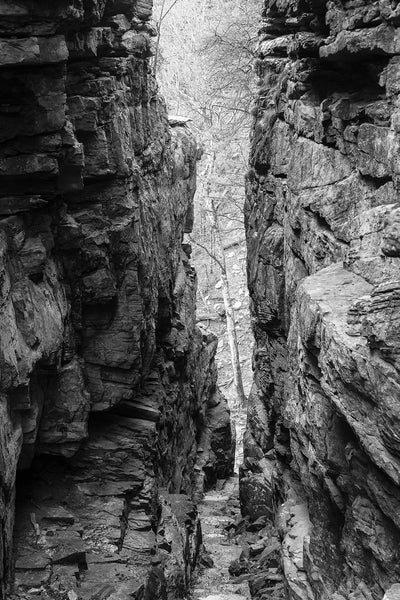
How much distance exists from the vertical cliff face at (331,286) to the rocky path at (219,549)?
4.99 ft

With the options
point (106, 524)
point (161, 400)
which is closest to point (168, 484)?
point (161, 400)

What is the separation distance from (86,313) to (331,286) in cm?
739

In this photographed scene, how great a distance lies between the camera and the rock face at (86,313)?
1311 centimetres

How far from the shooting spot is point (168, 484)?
21484 millimetres

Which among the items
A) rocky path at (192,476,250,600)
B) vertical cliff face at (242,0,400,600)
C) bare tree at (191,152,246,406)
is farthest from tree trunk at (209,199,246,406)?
vertical cliff face at (242,0,400,600)

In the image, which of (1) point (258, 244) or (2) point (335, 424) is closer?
(2) point (335, 424)

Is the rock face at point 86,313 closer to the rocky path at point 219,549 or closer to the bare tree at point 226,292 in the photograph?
the rocky path at point 219,549

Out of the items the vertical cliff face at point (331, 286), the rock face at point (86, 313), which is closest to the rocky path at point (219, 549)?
the rock face at point (86, 313)

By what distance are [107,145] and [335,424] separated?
355 inches

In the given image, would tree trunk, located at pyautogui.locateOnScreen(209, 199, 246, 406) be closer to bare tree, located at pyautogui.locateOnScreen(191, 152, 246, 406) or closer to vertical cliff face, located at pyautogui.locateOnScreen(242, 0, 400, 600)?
bare tree, located at pyautogui.locateOnScreen(191, 152, 246, 406)

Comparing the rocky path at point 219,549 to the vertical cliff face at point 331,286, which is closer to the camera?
the vertical cliff face at point 331,286

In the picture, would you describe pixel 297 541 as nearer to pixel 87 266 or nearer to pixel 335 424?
pixel 335 424

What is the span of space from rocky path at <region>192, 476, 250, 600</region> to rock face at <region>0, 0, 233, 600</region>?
33.6 inches

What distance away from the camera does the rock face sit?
13.1 metres
